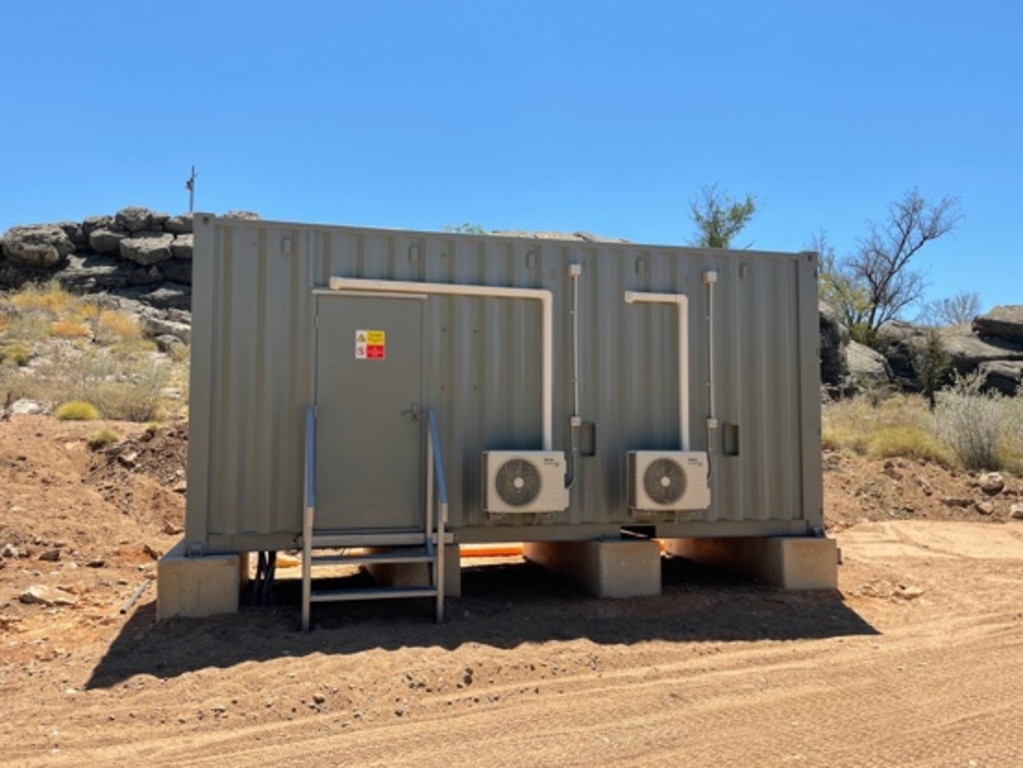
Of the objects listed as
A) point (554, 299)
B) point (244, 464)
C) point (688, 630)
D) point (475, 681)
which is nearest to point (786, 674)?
point (688, 630)

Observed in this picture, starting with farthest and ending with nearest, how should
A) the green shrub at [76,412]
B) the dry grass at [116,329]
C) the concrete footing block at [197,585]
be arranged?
the dry grass at [116,329]
the green shrub at [76,412]
the concrete footing block at [197,585]

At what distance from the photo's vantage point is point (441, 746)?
149 inches

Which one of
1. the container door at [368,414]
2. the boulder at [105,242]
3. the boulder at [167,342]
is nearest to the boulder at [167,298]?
the boulder at [105,242]

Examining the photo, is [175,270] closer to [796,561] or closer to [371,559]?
[371,559]

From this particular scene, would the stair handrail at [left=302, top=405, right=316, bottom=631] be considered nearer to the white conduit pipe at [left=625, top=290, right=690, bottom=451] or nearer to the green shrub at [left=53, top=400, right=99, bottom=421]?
the white conduit pipe at [left=625, top=290, right=690, bottom=451]

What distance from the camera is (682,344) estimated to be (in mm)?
6766

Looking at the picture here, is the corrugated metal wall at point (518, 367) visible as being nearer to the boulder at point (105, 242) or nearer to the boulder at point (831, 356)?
the boulder at point (831, 356)

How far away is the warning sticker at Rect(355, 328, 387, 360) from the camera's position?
20.2ft

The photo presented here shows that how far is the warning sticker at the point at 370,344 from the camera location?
6164 mm

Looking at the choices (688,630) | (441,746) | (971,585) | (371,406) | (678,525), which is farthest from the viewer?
(971,585)

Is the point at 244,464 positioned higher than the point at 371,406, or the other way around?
the point at 371,406

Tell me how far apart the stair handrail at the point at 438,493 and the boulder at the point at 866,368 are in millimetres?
18108

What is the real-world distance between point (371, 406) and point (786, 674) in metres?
3.31

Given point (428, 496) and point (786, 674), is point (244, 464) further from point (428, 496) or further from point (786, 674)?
point (786, 674)
